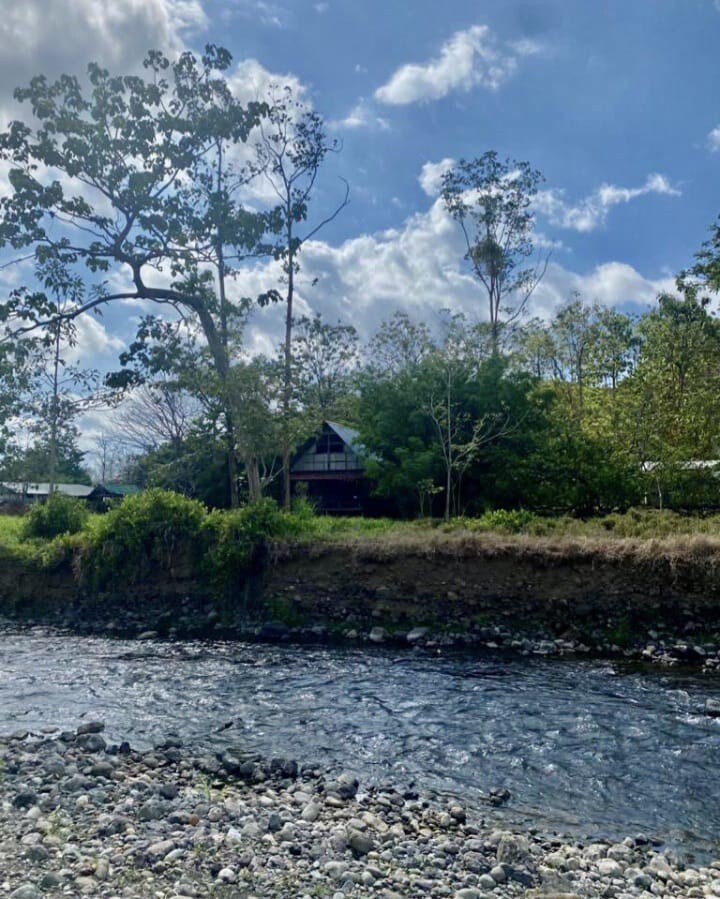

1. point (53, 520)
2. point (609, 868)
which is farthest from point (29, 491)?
point (609, 868)

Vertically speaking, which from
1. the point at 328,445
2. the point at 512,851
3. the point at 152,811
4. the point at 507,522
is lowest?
the point at 512,851

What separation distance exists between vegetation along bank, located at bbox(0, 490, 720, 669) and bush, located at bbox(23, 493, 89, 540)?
994 millimetres

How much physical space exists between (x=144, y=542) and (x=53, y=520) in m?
5.31

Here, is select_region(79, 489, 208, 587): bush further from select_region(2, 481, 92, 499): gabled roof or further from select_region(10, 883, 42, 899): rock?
select_region(2, 481, 92, 499): gabled roof

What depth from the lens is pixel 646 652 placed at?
535 inches

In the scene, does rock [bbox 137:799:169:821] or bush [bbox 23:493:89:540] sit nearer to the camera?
rock [bbox 137:799:169:821]

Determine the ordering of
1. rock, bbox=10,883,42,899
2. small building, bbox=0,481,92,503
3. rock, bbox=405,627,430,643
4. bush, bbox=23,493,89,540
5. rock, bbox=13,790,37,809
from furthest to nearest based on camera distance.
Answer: small building, bbox=0,481,92,503 < bush, bbox=23,493,89,540 < rock, bbox=405,627,430,643 < rock, bbox=13,790,37,809 < rock, bbox=10,883,42,899

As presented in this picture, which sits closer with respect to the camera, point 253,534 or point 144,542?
point 253,534

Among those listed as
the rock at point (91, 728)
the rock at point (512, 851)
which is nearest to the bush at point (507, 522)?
the rock at point (91, 728)

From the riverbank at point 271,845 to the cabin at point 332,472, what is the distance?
25595 millimetres

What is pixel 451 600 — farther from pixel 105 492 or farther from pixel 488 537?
pixel 105 492

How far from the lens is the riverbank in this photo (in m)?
4.88

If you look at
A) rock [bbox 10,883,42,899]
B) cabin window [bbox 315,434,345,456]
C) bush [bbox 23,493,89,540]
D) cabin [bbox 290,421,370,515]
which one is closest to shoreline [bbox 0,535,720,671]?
bush [bbox 23,493,89,540]

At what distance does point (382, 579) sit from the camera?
16.9m
